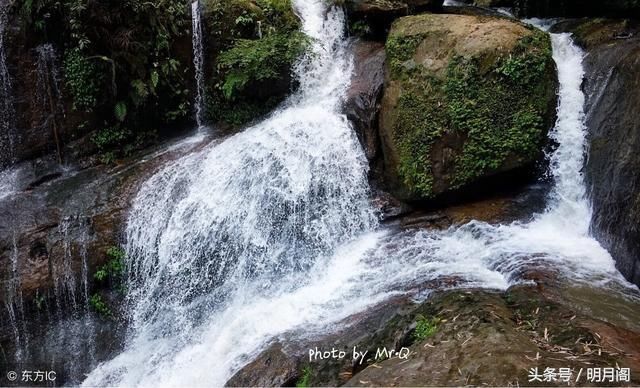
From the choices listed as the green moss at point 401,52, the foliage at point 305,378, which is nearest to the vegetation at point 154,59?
the green moss at point 401,52

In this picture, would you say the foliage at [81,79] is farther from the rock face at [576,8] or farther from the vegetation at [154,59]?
the rock face at [576,8]

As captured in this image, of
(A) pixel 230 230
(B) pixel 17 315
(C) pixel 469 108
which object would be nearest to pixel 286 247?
(A) pixel 230 230

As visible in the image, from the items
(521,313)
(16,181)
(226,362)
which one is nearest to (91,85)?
(16,181)

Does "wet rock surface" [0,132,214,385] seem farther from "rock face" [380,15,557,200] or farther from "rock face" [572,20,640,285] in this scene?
"rock face" [572,20,640,285]

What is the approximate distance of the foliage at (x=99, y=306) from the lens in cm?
809

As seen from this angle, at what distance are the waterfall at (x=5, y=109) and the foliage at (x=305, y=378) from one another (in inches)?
316

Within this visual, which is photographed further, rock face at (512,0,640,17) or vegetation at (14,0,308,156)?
rock face at (512,0,640,17)

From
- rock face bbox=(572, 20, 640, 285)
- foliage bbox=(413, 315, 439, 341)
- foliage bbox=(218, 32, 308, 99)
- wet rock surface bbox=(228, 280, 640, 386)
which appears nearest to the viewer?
wet rock surface bbox=(228, 280, 640, 386)

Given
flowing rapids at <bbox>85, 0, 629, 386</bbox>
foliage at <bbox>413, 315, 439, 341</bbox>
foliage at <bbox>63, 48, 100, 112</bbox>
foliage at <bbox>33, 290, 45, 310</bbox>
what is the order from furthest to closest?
foliage at <bbox>63, 48, 100, 112</bbox>
foliage at <bbox>33, 290, 45, 310</bbox>
flowing rapids at <bbox>85, 0, 629, 386</bbox>
foliage at <bbox>413, 315, 439, 341</bbox>

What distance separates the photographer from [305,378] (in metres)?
5.24

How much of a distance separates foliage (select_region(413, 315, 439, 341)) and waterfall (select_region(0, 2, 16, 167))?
886 cm

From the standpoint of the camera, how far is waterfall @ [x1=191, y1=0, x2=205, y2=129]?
10812mm

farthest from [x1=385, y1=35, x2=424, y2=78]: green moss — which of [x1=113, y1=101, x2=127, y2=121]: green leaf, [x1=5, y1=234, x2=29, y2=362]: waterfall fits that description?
[x1=5, y1=234, x2=29, y2=362]: waterfall

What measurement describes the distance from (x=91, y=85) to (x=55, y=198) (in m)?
2.43
